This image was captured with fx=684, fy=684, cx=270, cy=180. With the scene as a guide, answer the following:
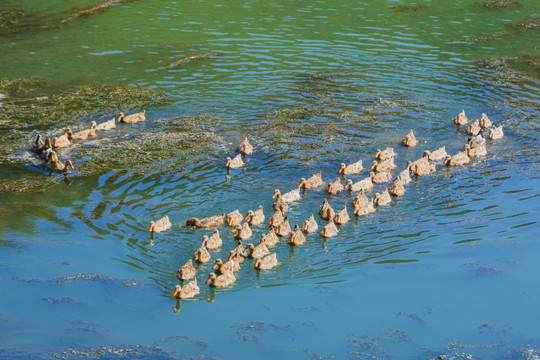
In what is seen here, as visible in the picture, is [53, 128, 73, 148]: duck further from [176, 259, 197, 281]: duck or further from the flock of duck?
[176, 259, 197, 281]: duck

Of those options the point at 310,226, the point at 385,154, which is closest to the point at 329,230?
the point at 310,226

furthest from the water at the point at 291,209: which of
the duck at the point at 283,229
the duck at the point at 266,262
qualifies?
the duck at the point at 283,229

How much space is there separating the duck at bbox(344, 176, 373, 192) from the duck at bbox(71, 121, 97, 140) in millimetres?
8855

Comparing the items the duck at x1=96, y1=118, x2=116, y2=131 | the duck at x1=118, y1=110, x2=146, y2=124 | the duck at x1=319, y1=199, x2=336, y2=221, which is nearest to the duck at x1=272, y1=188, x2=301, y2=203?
the duck at x1=319, y1=199, x2=336, y2=221

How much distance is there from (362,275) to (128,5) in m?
28.1

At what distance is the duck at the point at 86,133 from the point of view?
21984 millimetres

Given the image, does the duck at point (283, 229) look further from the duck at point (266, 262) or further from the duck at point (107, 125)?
the duck at point (107, 125)

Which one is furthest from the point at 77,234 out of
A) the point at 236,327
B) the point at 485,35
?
the point at 485,35

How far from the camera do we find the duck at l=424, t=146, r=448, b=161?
2038 centimetres

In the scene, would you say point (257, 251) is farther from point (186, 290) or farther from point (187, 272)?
point (186, 290)

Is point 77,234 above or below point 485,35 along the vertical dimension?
below

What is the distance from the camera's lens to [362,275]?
15.1 metres

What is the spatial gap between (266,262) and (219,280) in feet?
4.15

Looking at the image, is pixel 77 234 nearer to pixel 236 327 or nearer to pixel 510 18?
pixel 236 327
